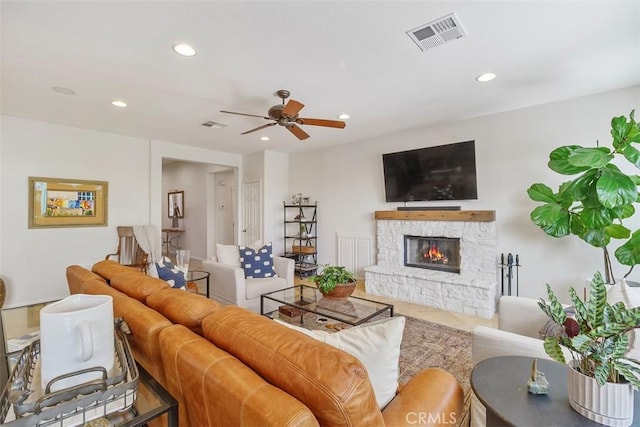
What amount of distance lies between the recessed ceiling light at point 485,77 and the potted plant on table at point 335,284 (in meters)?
2.22

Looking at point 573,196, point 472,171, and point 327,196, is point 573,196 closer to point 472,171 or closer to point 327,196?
point 472,171

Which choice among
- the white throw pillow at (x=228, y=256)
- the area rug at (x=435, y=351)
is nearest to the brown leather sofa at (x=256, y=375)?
the area rug at (x=435, y=351)

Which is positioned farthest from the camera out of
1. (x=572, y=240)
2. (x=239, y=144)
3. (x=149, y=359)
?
(x=239, y=144)

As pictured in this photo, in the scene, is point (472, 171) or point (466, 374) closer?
point (466, 374)

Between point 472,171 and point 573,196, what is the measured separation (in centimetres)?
152

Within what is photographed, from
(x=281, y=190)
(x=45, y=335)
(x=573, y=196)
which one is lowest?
(x=45, y=335)

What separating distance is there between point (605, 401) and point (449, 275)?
318cm

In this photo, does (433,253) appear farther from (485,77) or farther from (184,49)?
(184,49)

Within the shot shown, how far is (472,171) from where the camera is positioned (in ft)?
12.9

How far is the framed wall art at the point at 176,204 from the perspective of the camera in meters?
8.31

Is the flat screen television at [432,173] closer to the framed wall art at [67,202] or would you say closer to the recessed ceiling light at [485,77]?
the recessed ceiling light at [485,77]

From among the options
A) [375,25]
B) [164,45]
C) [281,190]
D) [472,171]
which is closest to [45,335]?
[164,45]

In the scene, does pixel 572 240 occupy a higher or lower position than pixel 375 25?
lower

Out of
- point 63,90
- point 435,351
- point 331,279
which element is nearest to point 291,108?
point 331,279
